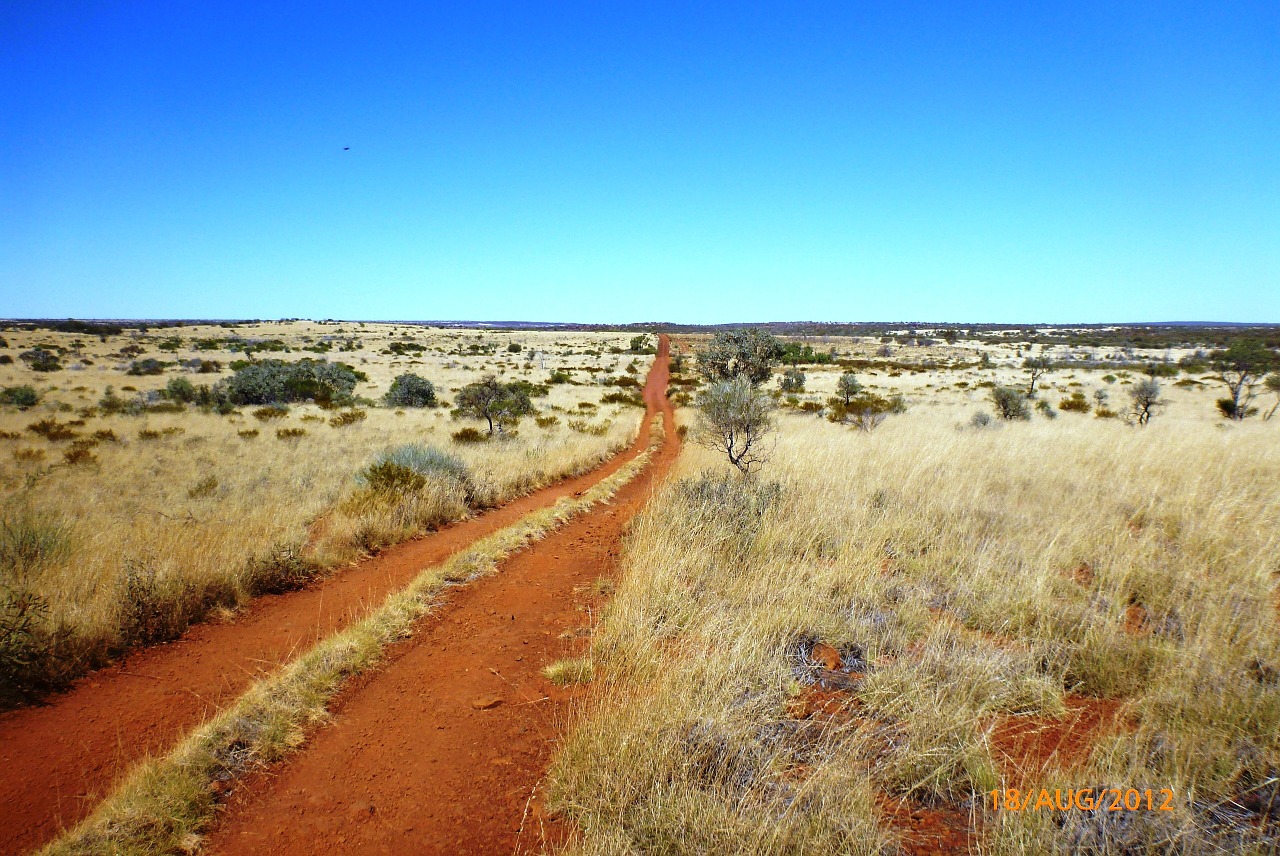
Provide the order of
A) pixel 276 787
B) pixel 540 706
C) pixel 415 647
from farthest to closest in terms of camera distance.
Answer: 1. pixel 415 647
2. pixel 540 706
3. pixel 276 787

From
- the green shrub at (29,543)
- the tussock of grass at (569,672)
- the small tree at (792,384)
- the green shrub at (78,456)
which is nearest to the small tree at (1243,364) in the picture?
the small tree at (792,384)

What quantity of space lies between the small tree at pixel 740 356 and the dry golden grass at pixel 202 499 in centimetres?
546

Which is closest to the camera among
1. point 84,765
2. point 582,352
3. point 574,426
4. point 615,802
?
point 615,802

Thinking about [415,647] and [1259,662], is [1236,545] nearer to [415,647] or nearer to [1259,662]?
[1259,662]

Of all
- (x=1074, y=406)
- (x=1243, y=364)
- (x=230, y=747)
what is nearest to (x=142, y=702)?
(x=230, y=747)

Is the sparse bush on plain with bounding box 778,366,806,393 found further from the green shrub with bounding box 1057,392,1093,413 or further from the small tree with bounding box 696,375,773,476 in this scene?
the small tree with bounding box 696,375,773,476

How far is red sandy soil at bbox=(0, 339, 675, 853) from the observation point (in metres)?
3.28

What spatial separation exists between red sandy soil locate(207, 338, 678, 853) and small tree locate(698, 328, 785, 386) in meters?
21.0

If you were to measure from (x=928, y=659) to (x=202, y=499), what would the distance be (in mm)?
11741

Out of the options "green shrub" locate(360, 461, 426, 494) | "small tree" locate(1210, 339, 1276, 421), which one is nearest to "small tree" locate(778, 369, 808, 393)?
"small tree" locate(1210, 339, 1276, 421)

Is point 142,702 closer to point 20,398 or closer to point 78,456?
point 78,456

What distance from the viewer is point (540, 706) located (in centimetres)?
391

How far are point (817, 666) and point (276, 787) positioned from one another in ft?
12.3

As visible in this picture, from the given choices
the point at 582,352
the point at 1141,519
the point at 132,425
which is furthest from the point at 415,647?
the point at 582,352
